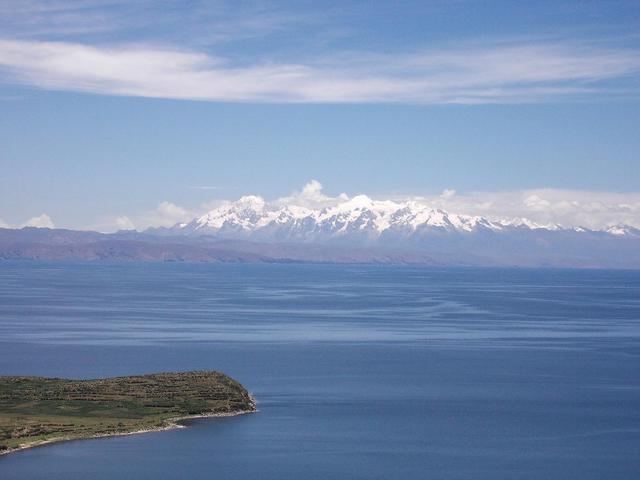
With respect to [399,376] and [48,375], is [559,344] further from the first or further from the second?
[48,375]

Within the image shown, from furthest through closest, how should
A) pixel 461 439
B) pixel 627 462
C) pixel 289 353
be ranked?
pixel 289 353
pixel 461 439
pixel 627 462

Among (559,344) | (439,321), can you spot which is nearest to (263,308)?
(439,321)

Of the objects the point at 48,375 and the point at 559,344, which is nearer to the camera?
the point at 48,375

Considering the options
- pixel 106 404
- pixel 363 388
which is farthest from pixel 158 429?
pixel 363 388

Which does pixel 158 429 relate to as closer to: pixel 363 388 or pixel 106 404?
pixel 106 404

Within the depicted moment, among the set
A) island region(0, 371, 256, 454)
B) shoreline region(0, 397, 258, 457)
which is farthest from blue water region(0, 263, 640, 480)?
island region(0, 371, 256, 454)

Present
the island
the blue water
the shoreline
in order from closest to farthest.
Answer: the blue water < the shoreline < the island

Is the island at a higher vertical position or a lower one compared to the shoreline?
higher

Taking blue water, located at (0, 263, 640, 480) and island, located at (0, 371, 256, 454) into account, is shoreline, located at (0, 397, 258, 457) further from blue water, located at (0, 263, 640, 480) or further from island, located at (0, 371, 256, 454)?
blue water, located at (0, 263, 640, 480)
